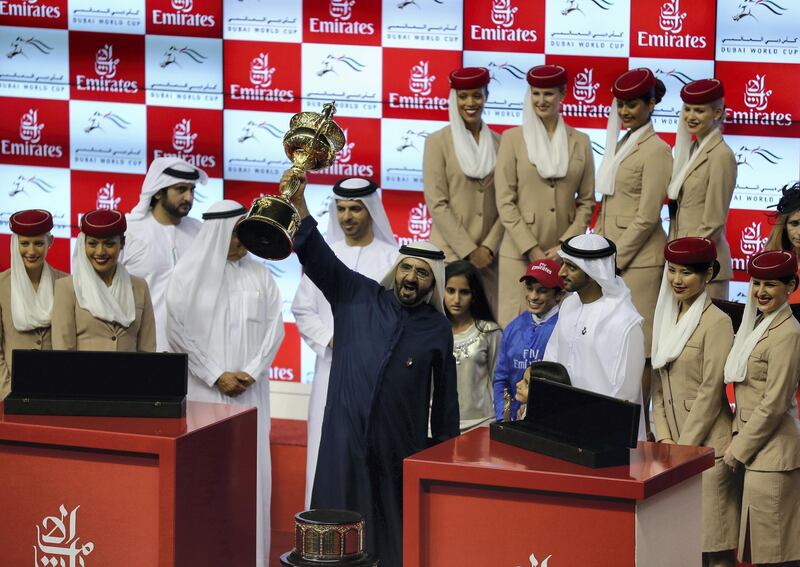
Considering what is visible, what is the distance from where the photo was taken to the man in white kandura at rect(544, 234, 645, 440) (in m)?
4.91

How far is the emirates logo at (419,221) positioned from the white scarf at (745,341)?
2744 mm

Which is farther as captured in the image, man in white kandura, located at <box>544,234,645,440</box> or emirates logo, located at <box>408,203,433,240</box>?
emirates logo, located at <box>408,203,433,240</box>

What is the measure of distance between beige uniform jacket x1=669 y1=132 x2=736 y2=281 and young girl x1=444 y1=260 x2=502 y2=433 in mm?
1022

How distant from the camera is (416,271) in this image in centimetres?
452

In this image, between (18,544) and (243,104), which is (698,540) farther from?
(243,104)

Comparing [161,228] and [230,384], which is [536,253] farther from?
[161,228]

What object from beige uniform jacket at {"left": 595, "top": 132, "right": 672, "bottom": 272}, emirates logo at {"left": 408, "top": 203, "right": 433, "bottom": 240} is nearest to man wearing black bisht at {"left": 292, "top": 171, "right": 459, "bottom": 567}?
beige uniform jacket at {"left": 595, "top": 132, "right": 672, "bottom": 272}

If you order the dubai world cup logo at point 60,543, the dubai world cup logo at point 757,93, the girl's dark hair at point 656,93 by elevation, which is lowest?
the dubai world cup logo at point 60,543

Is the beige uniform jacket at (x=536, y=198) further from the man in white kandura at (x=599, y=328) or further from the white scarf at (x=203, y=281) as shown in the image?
the white scarf at (x=203, y=281)

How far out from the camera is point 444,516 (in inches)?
137

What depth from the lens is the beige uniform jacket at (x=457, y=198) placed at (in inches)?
249

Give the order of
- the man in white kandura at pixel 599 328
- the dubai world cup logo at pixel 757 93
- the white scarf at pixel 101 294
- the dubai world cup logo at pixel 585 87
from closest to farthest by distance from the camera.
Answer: the man in white kandura at pixel 599 328 < the white scarf at pixel 101 294 < the dubai world cup logo at pixel 757 93 < the dubai world cup logo at pixel 585 87

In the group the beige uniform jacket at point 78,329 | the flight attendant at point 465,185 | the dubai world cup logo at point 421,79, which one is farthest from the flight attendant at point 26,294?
the dubai world cup logo at point 421,79

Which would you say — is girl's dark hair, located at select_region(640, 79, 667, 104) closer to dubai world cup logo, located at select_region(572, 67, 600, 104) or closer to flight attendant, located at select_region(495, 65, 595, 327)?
flight attendant, located at select_region(495, 65, 595, 327)
